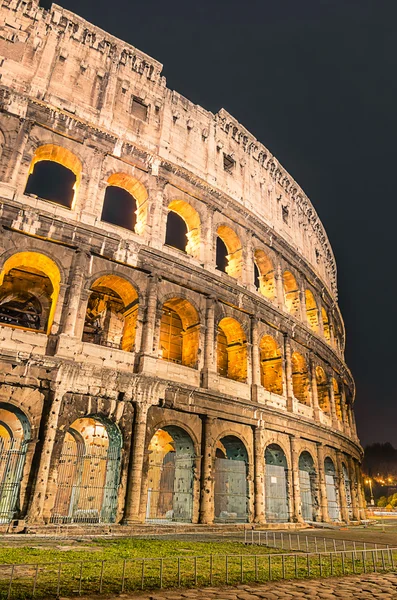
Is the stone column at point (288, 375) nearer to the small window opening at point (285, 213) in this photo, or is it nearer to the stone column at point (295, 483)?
the stone column at point (295, 483)

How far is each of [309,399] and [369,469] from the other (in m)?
65.0

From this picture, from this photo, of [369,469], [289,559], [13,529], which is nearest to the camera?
[289,559]

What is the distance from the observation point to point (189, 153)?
654 inches

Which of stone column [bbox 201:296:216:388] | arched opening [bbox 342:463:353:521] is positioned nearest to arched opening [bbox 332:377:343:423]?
arched opening [bbox 342:463:353:521]

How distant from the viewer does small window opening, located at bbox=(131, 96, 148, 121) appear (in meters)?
15.8

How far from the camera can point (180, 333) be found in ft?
52.0

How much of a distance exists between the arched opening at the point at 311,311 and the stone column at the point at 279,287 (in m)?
3.69

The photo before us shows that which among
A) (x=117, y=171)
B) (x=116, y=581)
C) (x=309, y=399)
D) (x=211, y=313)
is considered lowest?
(x=116, y=581)

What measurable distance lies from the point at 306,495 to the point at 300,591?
12.9 m

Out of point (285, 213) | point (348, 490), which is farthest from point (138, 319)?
point (348, 490)

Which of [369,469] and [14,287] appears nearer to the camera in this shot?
[14,287]

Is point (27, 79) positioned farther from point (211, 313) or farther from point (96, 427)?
point (96, 427)

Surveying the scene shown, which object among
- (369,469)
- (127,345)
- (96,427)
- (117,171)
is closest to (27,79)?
(117,171)

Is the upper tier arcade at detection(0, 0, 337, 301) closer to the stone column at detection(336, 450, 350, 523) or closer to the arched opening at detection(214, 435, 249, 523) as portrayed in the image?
the arched opening at detection(214, 435, 249, 523)
